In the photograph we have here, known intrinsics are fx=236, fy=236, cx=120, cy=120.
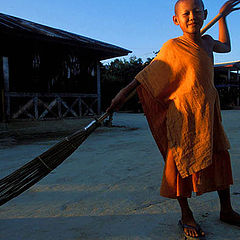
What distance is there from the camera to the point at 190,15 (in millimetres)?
1635

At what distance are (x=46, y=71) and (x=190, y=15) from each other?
25.1 ft

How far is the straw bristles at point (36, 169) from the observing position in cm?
160

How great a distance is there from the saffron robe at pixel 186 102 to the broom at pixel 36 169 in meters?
0.26

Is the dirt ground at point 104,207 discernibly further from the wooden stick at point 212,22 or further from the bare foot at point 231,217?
the wooden stick at point 212,22

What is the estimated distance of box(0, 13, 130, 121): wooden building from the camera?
698 centimetres

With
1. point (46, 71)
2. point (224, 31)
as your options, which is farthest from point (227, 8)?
point (46, 71)

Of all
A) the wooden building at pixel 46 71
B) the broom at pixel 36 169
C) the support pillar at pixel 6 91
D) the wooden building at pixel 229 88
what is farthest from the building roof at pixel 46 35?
the wooden building at pixel 229 88

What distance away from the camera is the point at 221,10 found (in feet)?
6.62

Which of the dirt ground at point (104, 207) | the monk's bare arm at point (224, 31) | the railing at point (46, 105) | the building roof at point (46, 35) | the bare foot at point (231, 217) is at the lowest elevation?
the dirt ground at point (104, 207)

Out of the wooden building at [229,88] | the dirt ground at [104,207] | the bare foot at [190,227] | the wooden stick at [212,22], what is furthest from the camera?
the wooden building at [229,88]

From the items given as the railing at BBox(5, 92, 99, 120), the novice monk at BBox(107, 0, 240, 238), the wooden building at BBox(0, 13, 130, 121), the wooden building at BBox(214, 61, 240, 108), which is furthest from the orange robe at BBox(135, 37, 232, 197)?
the wooden building at BBox(214, 61, 240, 108)

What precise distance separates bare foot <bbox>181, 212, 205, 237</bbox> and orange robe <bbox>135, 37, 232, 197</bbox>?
11.7 inches

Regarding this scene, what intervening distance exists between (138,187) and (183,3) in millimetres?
1827

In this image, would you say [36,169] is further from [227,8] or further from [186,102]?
[227,8]
